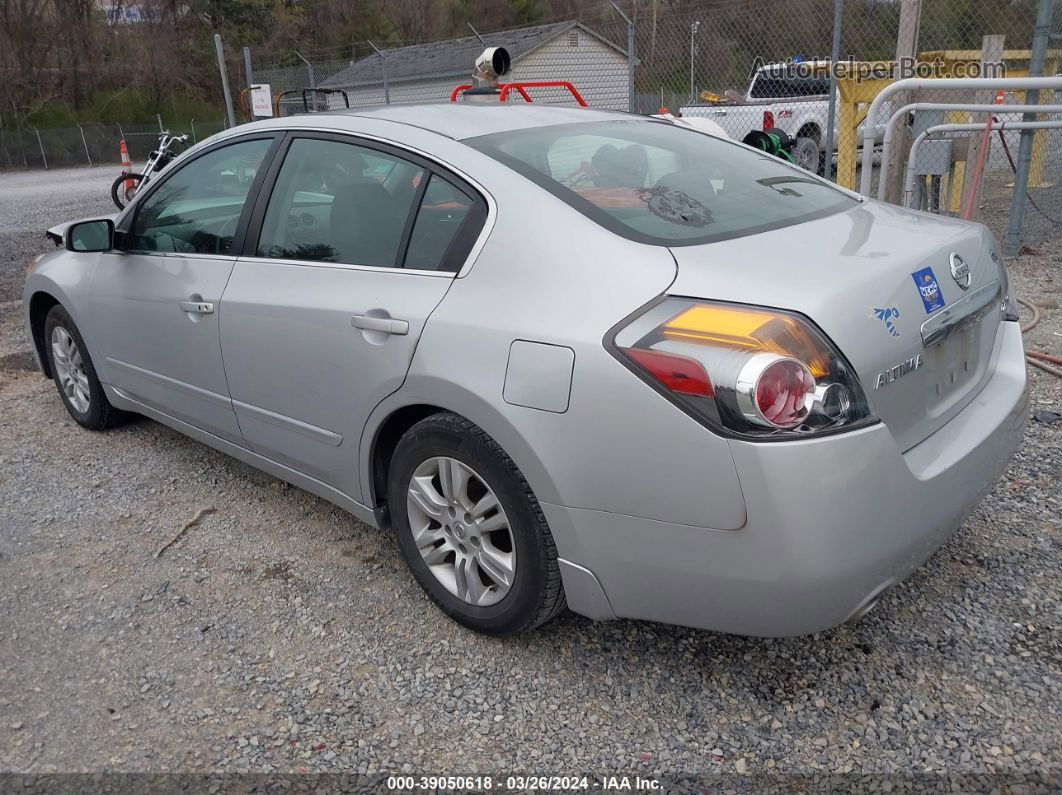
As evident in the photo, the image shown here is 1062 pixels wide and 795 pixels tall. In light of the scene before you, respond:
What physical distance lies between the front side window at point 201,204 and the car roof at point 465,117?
23 centimetres

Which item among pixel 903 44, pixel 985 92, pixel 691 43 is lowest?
pixel 985 92

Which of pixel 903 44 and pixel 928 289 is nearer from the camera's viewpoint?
pixel 928 289

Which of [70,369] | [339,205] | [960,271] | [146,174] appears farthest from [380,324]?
[146,174]

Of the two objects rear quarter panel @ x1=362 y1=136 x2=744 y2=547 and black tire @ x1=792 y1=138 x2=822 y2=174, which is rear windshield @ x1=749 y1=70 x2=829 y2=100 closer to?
black tire @ x1=792 y1=138 x2=822 y2=174

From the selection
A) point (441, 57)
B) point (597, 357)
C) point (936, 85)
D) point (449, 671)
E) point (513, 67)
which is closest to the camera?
point (597, 357)

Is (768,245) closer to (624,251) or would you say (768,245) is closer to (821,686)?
(624,251)

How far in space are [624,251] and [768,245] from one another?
1.35 feet

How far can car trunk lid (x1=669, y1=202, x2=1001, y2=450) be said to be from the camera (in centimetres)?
206

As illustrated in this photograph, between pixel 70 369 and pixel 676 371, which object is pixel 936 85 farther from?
pixel 70 369

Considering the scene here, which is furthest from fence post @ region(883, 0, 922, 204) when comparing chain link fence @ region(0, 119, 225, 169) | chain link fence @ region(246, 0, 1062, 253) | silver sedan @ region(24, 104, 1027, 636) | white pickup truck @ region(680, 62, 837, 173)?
chain link fence @ region(0, 119, 225, 169)

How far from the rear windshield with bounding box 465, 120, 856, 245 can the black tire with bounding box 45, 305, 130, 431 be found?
8.67ft

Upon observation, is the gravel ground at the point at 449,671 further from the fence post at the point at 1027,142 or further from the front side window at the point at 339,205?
the fence post at the point at 1027,142

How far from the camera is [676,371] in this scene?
79.1 inches

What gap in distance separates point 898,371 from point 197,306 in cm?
247
